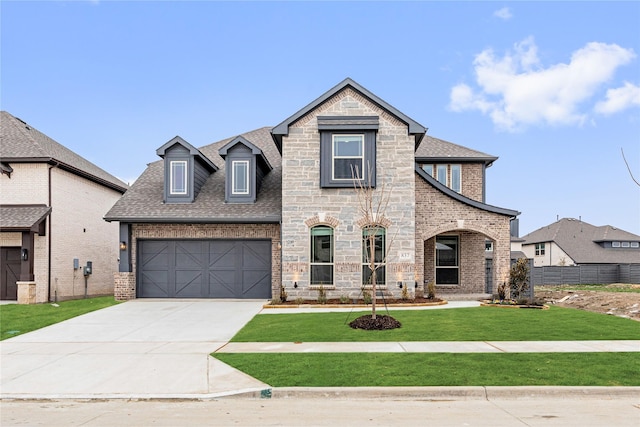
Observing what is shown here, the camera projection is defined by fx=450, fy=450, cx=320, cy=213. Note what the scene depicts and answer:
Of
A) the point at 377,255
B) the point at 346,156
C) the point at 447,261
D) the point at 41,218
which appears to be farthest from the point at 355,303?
the point at 41,218

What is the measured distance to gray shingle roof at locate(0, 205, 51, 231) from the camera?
18.1 m

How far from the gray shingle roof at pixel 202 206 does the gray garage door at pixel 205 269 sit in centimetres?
135

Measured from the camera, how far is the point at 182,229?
62.6ft

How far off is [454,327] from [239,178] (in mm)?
11269

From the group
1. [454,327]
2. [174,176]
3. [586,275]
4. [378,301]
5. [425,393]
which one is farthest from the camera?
[586,275]

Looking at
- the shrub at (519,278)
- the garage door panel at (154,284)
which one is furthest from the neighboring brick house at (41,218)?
the shrub at (519,278)

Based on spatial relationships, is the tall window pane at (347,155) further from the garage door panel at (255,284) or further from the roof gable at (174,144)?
the roof gable at (174,144)

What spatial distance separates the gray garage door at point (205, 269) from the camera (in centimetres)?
1912

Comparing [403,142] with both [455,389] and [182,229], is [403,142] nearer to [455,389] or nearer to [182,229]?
[182,229]

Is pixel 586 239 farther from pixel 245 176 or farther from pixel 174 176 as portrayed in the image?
pixel 174 176

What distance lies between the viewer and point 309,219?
17656 mm

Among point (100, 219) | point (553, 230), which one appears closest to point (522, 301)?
point (100, 219)

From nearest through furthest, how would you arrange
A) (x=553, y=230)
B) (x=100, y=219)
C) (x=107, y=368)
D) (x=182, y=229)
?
(x=107, y=368) → (x=182, y=229) → (x=100, y=219) → (x=553, y=230)

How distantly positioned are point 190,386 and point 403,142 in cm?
1304
